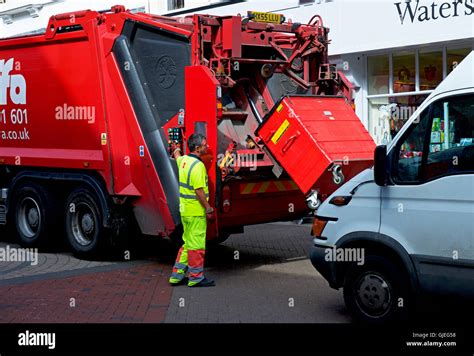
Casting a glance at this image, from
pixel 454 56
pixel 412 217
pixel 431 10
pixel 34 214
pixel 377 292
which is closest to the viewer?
pixel 412 217

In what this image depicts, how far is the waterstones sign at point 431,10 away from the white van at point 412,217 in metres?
6.91

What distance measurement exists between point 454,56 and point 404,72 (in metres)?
1.17

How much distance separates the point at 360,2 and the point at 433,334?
9.20 m

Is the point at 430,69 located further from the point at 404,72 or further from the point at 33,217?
the point at 33,217

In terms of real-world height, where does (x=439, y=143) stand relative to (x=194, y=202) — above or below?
above

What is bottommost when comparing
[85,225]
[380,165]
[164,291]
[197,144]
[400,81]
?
[164,291]

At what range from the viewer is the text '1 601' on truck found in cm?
867

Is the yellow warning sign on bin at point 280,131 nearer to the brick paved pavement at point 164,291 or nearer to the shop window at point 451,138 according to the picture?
the brick paved pavement at point 164,291

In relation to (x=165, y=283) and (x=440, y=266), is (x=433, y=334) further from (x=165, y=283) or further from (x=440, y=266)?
(x=165, y=283)

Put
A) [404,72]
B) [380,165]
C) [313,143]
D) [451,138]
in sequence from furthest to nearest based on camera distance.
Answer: [404,72] < [313,143] < [380,165] < [451,138]

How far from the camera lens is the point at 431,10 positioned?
43.5ft

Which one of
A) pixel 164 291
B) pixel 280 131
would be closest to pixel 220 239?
pixel 164 291

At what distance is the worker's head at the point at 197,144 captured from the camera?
8445mm

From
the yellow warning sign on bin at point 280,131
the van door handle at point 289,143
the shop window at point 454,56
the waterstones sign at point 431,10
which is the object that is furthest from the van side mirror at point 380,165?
the shop window at point 454,56
